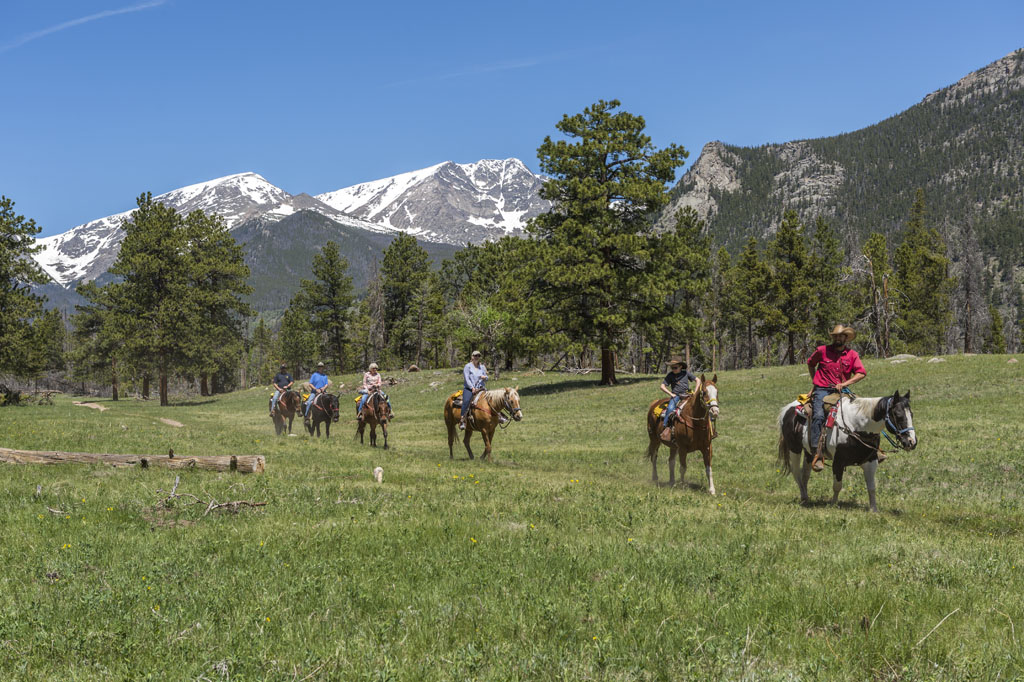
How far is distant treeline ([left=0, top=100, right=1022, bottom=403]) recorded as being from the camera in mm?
44250

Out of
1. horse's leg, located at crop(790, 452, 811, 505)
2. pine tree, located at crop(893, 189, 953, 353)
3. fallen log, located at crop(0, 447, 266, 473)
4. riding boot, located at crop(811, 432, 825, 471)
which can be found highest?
pine tree, located at crop(893, 189, 953, 353)

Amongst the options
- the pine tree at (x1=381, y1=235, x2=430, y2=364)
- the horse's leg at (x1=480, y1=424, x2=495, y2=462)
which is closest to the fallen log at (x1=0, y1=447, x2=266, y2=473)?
the horse's leg at (x1=480, y1=424, x2=495, y2=462)

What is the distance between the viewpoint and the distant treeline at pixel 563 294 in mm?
44250

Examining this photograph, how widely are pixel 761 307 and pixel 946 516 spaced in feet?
195

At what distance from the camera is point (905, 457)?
19.3 metres

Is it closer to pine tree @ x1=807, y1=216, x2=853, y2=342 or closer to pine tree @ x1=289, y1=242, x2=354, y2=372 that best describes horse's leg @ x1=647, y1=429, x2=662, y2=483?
pine tree @ x1=807, y1=216, x2=853, y2=342

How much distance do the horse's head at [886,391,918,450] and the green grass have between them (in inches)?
59.0

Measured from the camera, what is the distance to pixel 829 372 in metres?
13.0

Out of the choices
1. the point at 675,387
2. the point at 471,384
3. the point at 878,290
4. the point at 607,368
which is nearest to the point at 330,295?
the point at 607,368

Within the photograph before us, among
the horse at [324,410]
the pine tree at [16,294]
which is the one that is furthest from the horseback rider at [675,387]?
the pine tree at [16,294]

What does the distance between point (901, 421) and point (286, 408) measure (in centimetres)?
2430

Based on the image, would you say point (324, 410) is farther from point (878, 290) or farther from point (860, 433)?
point (878, 290)

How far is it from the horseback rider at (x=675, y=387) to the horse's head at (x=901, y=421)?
481 centimetres

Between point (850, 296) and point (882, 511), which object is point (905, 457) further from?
point (850, 296)
